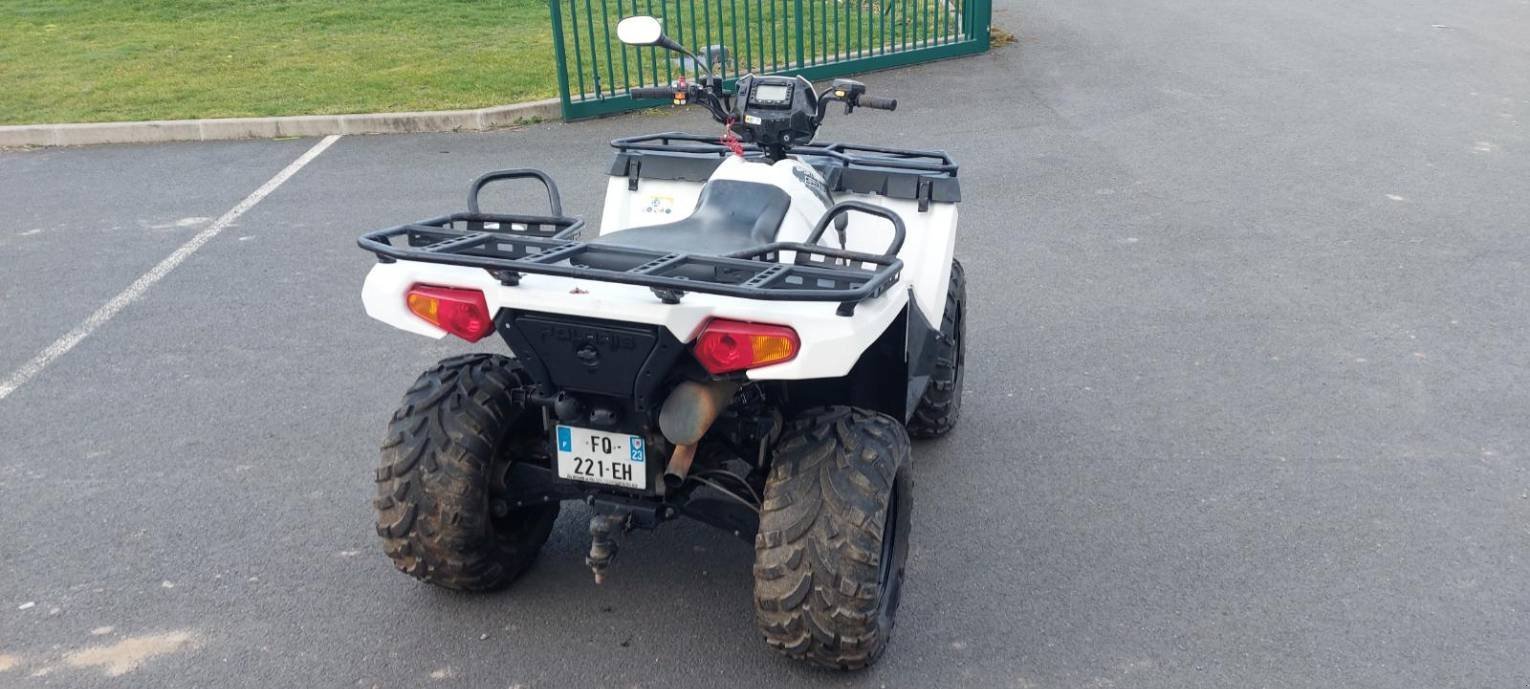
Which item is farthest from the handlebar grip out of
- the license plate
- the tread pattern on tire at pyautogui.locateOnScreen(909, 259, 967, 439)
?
the license plate

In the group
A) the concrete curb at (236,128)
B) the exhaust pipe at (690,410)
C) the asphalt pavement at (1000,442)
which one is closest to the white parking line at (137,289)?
the asphalt pavement at (1000,442)

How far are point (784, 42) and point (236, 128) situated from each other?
15.9 ft

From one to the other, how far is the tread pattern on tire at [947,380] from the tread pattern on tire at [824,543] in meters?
1.36

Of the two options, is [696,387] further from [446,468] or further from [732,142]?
[732,142]

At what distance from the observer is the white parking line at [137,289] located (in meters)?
5.95

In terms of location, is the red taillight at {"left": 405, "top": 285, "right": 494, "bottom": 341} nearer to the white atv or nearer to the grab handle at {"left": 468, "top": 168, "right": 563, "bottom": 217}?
the white atv

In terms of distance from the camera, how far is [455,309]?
338 cm

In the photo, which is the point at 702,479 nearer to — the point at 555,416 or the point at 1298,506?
the point at 555,416

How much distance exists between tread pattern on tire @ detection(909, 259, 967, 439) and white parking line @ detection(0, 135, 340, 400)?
3.99 m

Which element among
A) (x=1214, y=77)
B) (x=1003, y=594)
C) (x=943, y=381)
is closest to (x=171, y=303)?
(x=943, y=381)

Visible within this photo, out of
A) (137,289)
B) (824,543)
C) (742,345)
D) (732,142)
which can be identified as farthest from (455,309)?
(137,289)

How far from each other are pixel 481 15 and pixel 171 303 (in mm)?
9510

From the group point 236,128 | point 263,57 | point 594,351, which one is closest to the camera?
point 594,351

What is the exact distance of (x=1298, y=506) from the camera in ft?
15.2
